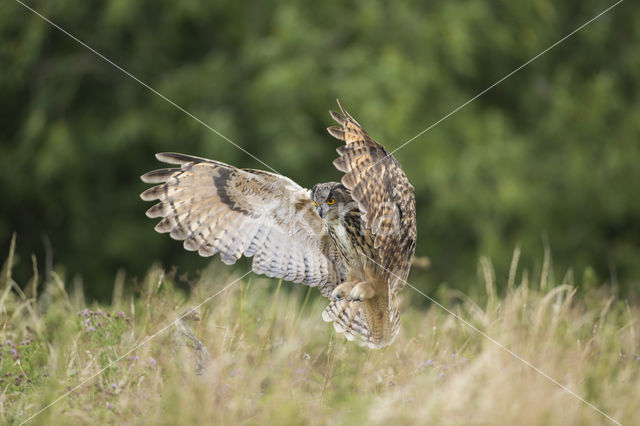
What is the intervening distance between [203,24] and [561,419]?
28.1 ft

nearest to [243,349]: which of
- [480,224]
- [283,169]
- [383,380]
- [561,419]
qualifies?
[383,380]

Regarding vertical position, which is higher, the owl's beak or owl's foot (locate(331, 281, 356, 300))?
the owl's beak

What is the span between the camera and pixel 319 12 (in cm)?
930

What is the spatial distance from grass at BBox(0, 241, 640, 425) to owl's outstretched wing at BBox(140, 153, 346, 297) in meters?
0.26

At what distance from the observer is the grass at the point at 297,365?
231 cm

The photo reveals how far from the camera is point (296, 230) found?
3.40 m

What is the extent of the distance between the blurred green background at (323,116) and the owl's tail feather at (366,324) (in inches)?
183

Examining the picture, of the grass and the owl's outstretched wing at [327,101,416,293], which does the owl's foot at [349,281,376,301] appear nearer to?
the owl's outstretched wing at [327,101,416,293]

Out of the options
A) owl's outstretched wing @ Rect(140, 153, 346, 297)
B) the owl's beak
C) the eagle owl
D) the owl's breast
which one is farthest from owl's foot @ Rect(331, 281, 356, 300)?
the owl's beak

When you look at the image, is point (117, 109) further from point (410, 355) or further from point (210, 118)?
point (410, 355)

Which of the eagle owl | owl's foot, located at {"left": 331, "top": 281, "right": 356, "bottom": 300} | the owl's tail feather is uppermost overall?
the eagle owl

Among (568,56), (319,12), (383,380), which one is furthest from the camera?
(568,56)

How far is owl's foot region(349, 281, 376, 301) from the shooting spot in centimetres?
314

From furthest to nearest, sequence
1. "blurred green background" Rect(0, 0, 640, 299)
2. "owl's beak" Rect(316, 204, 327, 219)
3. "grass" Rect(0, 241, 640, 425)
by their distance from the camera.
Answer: "blurred green background" Rect(0, 0, 640, 299) < "owl's beak" Rect(316, 204, 327, 219) < "grass" Rect(0, 241, 640, 425)
